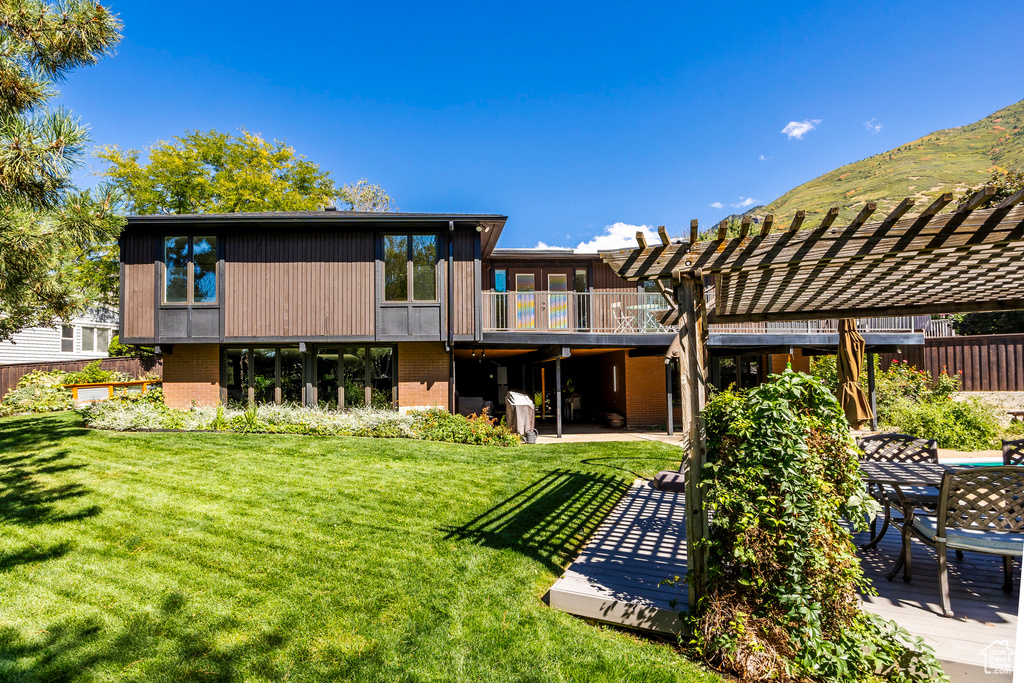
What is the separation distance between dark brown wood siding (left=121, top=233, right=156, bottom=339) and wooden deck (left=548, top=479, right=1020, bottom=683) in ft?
42.3

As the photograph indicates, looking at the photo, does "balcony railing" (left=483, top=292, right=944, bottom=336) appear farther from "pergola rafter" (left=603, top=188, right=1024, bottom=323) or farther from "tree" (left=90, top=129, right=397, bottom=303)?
"tree" (left=90, top=129, right=397, bottom=303)

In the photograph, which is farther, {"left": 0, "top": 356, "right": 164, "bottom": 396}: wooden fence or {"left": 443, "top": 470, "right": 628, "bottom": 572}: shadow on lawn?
{"left": 0, "top": 356, "right": 164, "bottom": 396}: wooden fence

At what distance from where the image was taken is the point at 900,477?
179 inches

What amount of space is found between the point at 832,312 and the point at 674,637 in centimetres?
590

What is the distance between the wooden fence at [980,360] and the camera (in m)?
15.5

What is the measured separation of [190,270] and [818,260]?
13887 millimetres

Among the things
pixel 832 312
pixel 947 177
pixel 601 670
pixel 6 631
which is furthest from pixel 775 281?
pixel 947 177

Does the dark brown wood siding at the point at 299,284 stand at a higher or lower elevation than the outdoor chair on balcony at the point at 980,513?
higher

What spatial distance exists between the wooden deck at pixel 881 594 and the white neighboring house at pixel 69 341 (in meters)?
24.6

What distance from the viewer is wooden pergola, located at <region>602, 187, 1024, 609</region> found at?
3094 millimetres

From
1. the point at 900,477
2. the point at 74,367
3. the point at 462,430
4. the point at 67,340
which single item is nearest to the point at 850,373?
the point at 900,477

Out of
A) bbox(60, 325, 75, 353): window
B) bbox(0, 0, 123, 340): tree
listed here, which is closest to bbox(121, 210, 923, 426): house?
bbox(0, 0, 123, 340): tree

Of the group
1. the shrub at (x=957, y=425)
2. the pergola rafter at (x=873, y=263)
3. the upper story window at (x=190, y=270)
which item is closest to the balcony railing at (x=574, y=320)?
the shrub at (x=957, y=425)

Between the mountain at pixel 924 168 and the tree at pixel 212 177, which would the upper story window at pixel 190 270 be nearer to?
the tree at pixel 212 177
